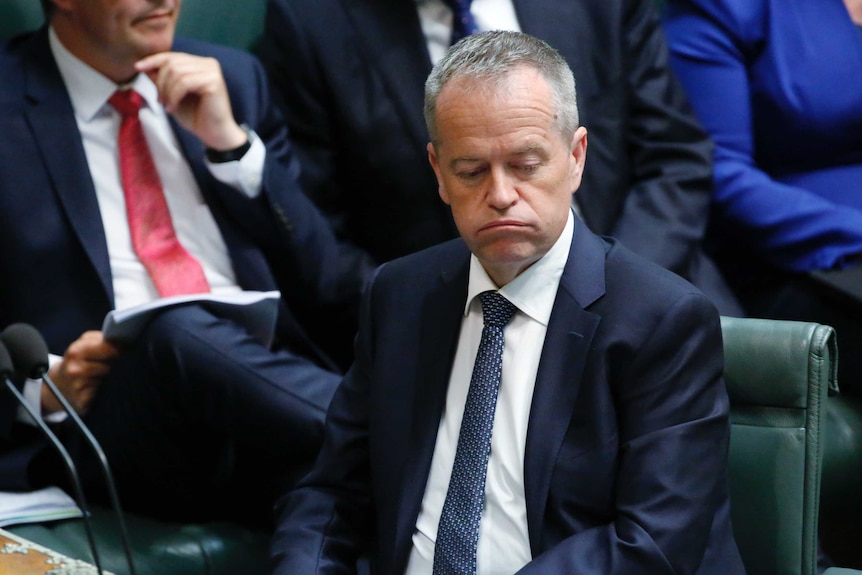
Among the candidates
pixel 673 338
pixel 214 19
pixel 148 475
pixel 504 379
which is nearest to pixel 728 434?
pixel 673 338

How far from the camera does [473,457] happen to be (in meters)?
1.56

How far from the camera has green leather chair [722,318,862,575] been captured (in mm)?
1676

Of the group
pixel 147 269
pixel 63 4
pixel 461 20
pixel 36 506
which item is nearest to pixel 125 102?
pixel 63 4

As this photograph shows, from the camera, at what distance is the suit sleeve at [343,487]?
1.65m

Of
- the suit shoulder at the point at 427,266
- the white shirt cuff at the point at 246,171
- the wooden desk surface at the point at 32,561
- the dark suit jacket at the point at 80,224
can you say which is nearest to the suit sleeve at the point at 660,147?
the dark suit jacket at the point at 80,224

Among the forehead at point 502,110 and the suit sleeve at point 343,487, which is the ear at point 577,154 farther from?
the suit sleeve at point 343,487

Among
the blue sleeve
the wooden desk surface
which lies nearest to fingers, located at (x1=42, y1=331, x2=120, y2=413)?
the wooden desk surface

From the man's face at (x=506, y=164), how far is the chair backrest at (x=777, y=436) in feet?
1.12

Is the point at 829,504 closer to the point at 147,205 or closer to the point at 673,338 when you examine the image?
the point at 673,338

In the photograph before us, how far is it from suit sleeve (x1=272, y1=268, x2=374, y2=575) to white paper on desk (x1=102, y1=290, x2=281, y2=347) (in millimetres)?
474

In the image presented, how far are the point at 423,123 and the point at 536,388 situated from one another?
38.6 inches

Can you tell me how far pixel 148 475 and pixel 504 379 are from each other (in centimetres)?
84

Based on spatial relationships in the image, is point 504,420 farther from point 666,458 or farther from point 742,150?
point 742,150

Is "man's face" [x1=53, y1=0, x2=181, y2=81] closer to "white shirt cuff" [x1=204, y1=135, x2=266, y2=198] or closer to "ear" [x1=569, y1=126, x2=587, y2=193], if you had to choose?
"white shirt cuff" [x1=204, y1=135, x2=266, y2=198]
